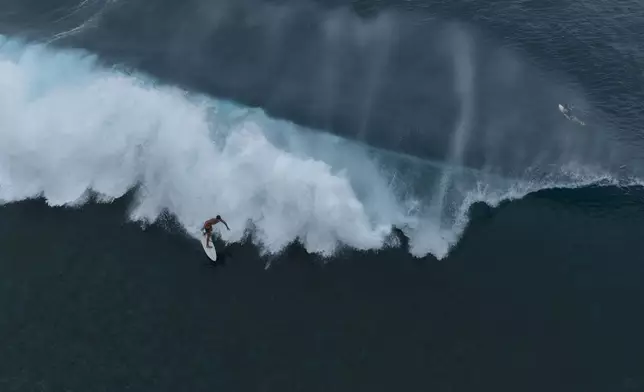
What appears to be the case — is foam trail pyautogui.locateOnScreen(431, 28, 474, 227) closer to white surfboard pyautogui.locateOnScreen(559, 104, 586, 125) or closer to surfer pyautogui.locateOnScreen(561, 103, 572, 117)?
white surfboard pyautogui.locateOnScreen(559, 104, 586, 125)

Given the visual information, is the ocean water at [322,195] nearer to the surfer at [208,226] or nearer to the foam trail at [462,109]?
the foam trail at [462,109]

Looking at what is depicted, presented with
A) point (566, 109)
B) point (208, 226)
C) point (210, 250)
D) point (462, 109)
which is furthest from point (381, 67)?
point (210, 250)

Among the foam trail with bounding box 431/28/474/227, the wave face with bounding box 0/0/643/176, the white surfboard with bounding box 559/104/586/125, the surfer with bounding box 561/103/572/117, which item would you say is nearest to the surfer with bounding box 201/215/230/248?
the wave face with bounding box 0/0/643/176

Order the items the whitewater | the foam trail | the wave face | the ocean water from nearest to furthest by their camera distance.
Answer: the ocean water
the whitewater
the foam trail
the wave face

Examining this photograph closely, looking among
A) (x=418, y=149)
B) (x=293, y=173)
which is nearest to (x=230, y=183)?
(x=293, y=173)

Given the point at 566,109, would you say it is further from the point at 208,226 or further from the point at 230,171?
the point at 208,226

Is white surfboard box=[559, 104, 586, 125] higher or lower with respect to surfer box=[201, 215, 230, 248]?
higher
